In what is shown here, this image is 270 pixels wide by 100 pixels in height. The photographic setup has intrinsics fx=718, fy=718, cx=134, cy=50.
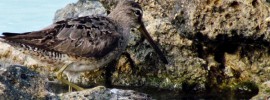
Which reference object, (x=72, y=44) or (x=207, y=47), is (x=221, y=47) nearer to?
(x=207, y=47)

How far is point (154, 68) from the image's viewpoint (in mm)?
10227

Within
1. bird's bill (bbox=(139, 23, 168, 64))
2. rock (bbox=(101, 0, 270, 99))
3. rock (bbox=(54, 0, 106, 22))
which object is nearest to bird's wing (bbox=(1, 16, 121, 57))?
bird's bill (bbox=(139, 23, 168, 64))

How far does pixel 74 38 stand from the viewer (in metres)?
8.65

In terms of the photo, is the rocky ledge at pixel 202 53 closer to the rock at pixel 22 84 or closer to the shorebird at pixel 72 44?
the shorebird at pixel 72 44

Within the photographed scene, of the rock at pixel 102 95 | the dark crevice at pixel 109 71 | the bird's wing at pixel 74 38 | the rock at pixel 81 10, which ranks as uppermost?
the rock at pixel 81 10

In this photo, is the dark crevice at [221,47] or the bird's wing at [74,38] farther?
the dark crevice at [221,47]

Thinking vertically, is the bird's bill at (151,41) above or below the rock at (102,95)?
above

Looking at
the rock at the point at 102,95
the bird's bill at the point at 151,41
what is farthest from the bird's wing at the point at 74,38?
the rock at the point at 102,95

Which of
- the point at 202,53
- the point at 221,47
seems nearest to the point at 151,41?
the point at 202,53

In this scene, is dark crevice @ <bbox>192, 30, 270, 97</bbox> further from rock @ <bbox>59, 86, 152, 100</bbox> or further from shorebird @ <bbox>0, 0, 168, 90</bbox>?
rock @ <bbox>59, 86, 152, 100</bbox>

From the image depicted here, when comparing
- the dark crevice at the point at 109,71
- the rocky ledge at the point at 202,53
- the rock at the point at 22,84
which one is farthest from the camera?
the dark crevice at the point at 109,71

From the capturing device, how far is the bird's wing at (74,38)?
8.46 meters

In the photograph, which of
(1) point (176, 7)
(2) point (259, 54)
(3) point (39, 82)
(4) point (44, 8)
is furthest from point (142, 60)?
(4) point (44, 8)

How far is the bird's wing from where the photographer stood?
8.46 meters
